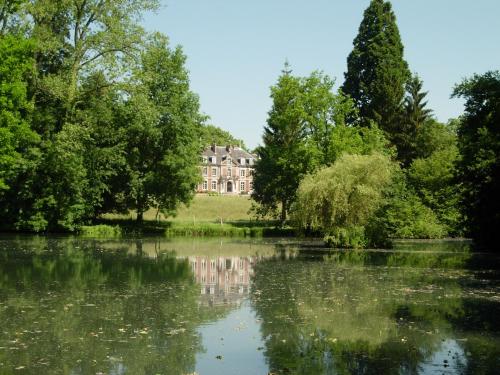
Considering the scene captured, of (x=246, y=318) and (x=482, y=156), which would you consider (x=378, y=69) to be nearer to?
(x=482, y=156)

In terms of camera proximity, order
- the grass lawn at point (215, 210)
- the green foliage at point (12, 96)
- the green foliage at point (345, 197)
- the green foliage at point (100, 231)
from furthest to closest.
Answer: the grass lawn at point (215, 210) → the green foliage at point (100, 231) → the green foliage at point (12, 96) → the green foliage at point (345, 197)

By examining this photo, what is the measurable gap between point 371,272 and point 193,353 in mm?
14742

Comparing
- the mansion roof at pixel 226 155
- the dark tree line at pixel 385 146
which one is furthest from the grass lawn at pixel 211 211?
the mansion roof at pixel 226 155

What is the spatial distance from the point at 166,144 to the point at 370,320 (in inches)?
1681

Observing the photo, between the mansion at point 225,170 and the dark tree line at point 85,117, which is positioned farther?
the mansion at point 225,170

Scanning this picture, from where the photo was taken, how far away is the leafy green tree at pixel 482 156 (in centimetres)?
3456

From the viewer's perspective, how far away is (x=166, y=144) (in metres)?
54.6

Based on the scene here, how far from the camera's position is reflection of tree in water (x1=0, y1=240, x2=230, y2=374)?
9.95m

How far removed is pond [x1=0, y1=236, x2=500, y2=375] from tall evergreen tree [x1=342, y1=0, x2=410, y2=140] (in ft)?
132

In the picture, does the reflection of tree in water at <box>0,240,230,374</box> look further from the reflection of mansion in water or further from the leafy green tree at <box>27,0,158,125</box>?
the leafy green tree at <box>27,0,158,125</box>

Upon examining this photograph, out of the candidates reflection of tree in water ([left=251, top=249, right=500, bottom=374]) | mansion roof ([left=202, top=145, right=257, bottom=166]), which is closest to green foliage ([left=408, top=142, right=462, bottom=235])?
reflection of tree in water ([left=251, top=249, right=500, bottom=374])

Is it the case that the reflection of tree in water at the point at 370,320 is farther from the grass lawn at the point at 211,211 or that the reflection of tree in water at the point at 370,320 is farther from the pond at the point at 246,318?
the grass lawn at the point at 211,211

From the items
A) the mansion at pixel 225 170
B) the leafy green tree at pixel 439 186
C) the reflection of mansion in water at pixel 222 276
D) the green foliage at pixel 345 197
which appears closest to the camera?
the reflection of mansion in water at pixel 222 276

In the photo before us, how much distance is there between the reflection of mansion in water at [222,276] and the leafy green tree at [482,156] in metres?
14.7
